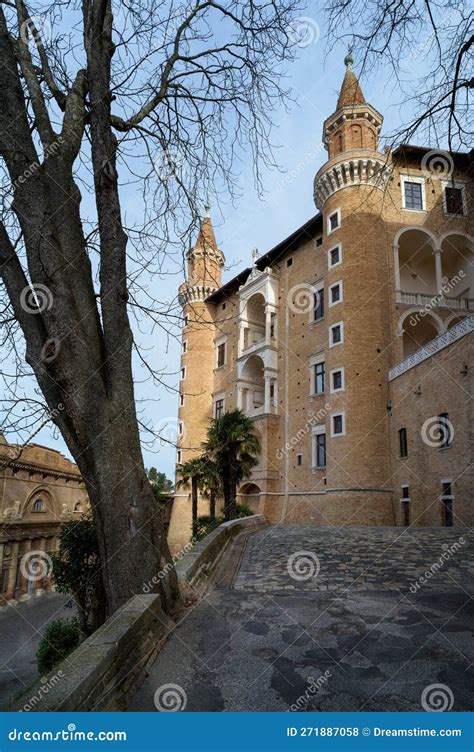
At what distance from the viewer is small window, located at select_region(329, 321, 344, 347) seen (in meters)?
26.1

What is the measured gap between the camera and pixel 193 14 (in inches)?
248

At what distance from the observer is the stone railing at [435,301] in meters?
26.3

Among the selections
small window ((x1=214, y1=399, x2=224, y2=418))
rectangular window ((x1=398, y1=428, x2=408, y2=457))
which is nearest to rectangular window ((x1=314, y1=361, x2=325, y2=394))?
rectangular window ((x1=398, y1=428, x2=408, y2=457))

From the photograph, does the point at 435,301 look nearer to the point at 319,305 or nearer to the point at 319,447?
the point at 319,305

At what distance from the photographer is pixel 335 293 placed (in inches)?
1076

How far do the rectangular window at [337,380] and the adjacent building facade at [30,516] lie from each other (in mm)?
15263

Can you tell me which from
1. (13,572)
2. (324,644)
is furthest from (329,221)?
(13,572)

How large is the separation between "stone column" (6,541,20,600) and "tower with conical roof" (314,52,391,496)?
19454 millimetres

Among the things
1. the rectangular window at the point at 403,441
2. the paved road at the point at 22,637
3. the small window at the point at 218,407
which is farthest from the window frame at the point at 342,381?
the paved road at the point at 22,637

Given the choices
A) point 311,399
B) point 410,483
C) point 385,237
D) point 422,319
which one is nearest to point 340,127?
point 385,237

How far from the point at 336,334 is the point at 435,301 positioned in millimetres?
5439

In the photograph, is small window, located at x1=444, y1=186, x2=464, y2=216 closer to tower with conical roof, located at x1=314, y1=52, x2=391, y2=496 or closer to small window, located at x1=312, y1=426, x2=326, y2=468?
tower with conical roof, located at x1=314, y1=52, x2=391, y2=496

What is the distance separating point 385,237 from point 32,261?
25062 millimetres
